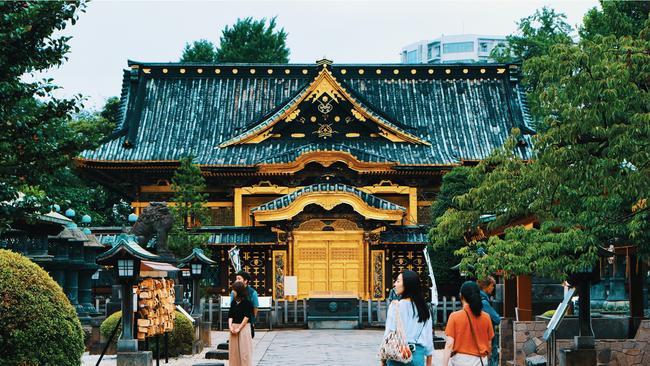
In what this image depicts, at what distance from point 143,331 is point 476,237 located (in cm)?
1245

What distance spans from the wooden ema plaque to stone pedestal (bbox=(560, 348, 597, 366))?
7634mm

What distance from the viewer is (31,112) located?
730 inches

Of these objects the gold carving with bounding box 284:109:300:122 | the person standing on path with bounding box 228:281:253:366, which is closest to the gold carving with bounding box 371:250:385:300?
the gold carving with bounding box 284:109:300:122

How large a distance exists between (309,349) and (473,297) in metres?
14.4

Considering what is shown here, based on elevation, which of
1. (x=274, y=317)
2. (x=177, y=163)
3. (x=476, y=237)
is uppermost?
(x=177, y=163)

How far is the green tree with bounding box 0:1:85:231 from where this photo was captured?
669 inches

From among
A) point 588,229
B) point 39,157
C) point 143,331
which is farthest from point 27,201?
point 588,229

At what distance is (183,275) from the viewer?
3812cm

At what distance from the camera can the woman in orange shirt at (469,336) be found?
12.5 m

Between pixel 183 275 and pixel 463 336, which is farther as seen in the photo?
pixel 183 275

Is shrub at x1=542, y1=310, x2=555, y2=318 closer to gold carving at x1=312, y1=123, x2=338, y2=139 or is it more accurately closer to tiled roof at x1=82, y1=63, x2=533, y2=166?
tiled roof at x1=82, y1=63, x2=533, y2=166

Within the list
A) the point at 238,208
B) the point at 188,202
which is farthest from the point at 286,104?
the point at 188,202

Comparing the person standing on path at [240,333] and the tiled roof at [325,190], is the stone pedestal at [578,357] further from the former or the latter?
the tiled roof at [325,190]

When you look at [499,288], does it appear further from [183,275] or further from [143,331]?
[183,275]
